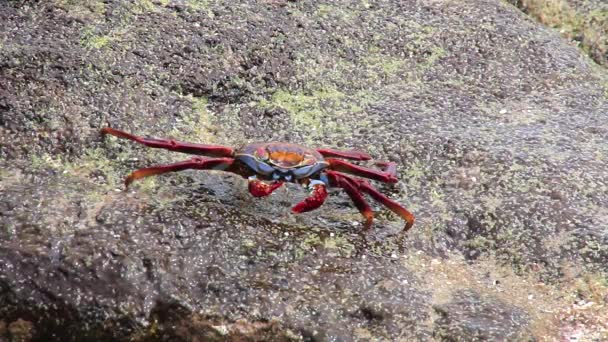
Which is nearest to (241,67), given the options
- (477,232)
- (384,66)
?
(384,66)

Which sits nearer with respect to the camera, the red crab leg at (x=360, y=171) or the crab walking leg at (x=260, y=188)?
the crab walking leg at (x=260, y=188)

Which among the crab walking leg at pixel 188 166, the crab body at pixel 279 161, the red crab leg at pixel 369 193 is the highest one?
the crab body at pixel 279 161

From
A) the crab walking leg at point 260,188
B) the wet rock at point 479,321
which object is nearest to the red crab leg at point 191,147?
the crab walking leg at point 260,188

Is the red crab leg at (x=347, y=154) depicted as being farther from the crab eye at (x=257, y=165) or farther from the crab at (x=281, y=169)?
the crab eye at (x=257, y=165)

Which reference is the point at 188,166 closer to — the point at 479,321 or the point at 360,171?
the point at 360,171

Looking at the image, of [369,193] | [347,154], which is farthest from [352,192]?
[347,154]

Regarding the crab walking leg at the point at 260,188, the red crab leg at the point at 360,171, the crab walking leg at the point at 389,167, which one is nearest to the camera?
the crab walking leg at the point at 260,188
